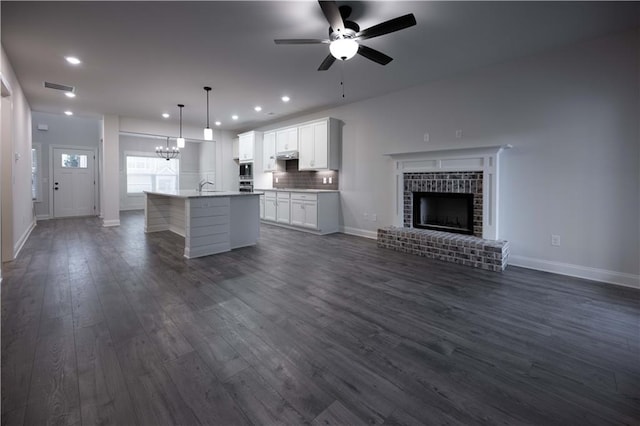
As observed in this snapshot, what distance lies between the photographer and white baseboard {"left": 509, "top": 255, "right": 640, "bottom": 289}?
129 inches

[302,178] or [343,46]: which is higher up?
[343,46]

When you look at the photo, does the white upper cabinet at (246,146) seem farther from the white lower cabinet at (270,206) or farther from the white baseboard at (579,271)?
the white baseboard at (579,271)

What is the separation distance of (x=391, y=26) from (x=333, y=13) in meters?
0.52

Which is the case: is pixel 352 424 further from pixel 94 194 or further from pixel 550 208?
pixel 94 194

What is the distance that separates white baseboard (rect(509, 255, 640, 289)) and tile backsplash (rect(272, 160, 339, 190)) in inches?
148

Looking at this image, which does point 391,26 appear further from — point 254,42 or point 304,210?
point 304,210

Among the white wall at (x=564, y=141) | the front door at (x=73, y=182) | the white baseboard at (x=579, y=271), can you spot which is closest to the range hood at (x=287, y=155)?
the white wall at (x=564, y=141)

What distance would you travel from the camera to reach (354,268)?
12.7 ft

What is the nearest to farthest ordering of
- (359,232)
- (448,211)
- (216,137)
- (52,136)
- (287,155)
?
1. (448,211)
2. (359,232)
3. (287,155)
4. (52,136)
5. (216,137)

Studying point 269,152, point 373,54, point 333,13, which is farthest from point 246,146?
point 333,13

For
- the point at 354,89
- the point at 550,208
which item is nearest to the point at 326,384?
the point at 550,208

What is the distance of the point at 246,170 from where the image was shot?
8.69 metres

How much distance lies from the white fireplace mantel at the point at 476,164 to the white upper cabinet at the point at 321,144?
158 cm

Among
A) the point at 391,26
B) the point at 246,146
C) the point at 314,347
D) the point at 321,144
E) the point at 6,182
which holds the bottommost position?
the point at 314,347
